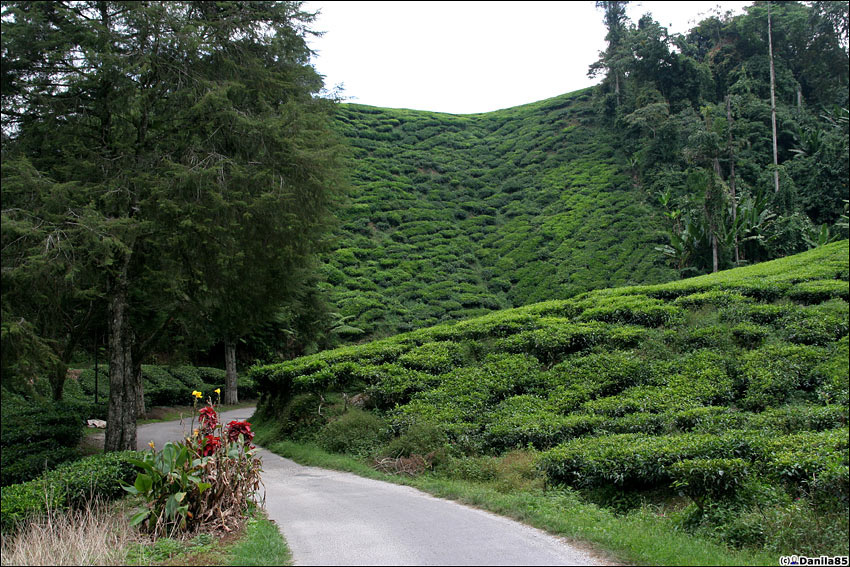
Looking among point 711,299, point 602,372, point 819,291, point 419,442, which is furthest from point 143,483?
point 819,291

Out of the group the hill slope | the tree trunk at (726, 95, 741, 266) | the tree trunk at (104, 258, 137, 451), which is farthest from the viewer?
the hill slope

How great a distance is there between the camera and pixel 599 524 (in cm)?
649

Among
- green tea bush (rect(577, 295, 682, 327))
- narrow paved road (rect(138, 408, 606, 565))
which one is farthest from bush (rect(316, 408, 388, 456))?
green tea bush (rect(577, 295, 682, 327))

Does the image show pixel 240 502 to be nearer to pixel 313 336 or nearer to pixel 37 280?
pixel 37 280

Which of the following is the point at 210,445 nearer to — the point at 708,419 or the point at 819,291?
the point at 708,419

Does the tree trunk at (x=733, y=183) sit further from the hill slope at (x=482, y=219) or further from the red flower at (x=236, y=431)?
the red flower at (x=236, y=431)

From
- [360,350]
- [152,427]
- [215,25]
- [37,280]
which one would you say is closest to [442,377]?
[360,350]

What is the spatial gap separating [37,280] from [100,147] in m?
3.89

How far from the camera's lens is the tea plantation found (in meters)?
6.80

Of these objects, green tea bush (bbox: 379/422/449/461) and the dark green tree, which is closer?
the dark green tree

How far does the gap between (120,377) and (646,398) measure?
1012cm

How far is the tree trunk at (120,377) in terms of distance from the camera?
10719 mm

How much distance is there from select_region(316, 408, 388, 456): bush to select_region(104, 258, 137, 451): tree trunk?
12.9 ft

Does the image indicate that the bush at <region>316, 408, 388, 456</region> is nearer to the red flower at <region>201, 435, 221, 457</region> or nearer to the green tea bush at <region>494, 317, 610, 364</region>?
the green tea bush at <region>494, 317, 610, 364</region>
